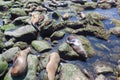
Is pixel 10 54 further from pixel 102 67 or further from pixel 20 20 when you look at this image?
pixel 102 67

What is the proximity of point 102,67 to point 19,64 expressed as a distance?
518 centimetres

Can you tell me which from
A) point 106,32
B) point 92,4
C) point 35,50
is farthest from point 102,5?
point 35,50

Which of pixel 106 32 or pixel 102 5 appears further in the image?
pixel 102 5

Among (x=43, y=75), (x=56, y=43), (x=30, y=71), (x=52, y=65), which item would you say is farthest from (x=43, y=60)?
(x=56, y=43)

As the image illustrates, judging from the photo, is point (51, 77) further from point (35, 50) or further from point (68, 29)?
point (68, 29)

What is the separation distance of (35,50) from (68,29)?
394cm

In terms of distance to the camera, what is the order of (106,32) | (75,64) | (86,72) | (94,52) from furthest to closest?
(106,32)
(94,52)
(75,64)
(86,72)

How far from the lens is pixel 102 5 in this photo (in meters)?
24.7

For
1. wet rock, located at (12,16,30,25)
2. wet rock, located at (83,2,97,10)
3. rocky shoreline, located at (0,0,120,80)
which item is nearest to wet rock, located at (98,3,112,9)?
rocky shoreline, located at (0,0,120,80)

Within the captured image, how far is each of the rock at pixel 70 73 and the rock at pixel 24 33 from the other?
435 cm

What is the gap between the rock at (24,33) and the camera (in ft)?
54.8

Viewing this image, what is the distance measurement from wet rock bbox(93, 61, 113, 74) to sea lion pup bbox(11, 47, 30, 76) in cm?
442

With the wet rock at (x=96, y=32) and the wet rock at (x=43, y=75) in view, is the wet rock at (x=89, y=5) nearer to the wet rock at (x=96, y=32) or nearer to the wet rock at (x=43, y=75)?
the wet rock at (x=96, y=32)

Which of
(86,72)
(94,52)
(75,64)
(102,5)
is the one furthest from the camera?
(102,5)
